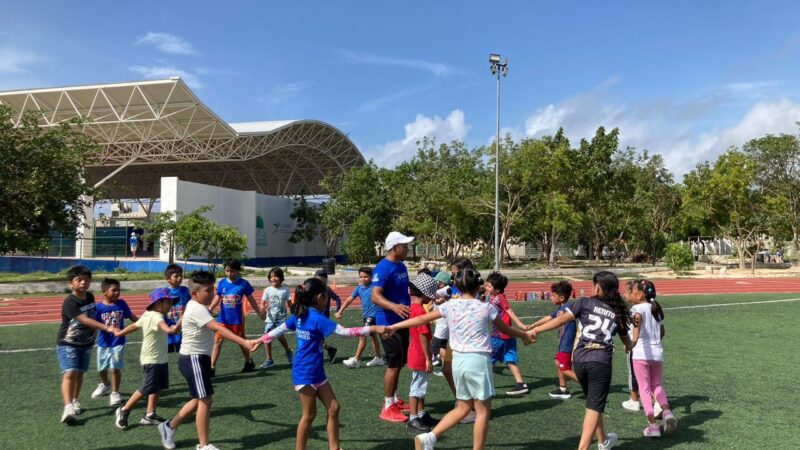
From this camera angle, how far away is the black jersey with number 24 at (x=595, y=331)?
4.41 meters

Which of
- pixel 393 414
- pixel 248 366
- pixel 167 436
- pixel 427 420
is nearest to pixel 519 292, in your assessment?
pixel 248 366

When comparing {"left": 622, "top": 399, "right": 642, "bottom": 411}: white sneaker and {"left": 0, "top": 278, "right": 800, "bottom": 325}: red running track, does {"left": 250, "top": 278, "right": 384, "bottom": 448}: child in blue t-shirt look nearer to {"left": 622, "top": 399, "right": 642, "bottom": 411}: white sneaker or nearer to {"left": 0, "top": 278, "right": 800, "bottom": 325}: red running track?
{"left": 622, "top": 399, "right": 642, "bottom": 411}: white sneaker

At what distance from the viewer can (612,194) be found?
1455 inches

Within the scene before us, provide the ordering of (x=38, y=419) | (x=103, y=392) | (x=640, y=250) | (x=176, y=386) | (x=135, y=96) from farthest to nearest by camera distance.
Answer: (x=640, y=250), (x=135, y=96), (x=176, y=386), (x=103, y=392), (x=38, y=419)

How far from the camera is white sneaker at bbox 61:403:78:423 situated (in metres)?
5.35

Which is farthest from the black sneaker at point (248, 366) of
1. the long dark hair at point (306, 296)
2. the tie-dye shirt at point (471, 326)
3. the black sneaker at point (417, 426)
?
the tie-dye shirt at point (471, 326)

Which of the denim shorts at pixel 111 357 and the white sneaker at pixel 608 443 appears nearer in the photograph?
the white sneaker at pixel 608 443

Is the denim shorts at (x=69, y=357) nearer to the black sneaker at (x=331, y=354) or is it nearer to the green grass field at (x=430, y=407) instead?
the green grass field at (x=430, y=407)

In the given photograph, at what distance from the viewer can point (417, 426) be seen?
5.22 metres

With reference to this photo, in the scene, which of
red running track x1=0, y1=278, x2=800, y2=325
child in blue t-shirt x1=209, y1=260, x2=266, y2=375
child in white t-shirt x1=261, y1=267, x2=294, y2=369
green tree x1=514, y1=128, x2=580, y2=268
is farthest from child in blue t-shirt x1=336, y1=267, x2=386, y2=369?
green tree x1=514, y1=128, x2=580, y2=268

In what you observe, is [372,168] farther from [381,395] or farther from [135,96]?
[381,395]

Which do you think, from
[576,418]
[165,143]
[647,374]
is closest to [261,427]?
[576,418]

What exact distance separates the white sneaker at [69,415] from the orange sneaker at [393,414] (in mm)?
2934

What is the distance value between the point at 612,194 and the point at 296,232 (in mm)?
22255
